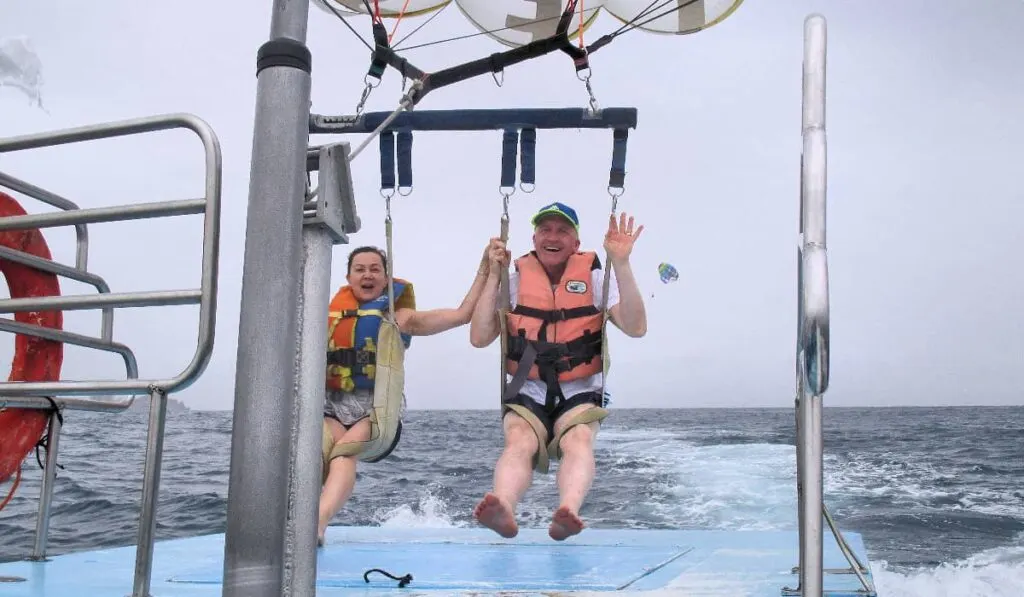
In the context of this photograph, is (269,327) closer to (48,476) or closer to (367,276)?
(48,476)

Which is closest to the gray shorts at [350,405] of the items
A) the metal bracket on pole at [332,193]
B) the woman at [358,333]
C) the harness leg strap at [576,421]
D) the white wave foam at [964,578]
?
the woman at [358,333]

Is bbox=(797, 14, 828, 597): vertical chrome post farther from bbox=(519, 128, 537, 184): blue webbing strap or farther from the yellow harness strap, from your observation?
the yellow harness strap

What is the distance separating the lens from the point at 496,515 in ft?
9.12

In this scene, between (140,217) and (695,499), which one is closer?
(140,217)

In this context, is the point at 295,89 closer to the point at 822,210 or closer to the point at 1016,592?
the point at 822,210

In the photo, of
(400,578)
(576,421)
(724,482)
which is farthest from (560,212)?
(724,482)

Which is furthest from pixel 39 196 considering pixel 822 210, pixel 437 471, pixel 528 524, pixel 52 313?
pixel 437 471

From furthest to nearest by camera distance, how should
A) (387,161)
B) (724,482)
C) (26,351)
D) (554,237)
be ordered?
1. (724,482)
2. (554,237)
3. (387,161)
4. (26,351)

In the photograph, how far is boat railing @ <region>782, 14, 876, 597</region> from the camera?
1395mm

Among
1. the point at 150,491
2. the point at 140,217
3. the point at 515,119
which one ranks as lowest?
the point at 150,491

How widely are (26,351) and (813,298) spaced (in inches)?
81.0

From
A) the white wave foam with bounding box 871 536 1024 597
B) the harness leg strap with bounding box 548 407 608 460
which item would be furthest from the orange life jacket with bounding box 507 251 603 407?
the white wave foam with bounding box 871 536 1024 597

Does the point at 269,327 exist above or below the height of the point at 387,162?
below

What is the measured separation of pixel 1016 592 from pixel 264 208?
24.2 feet
